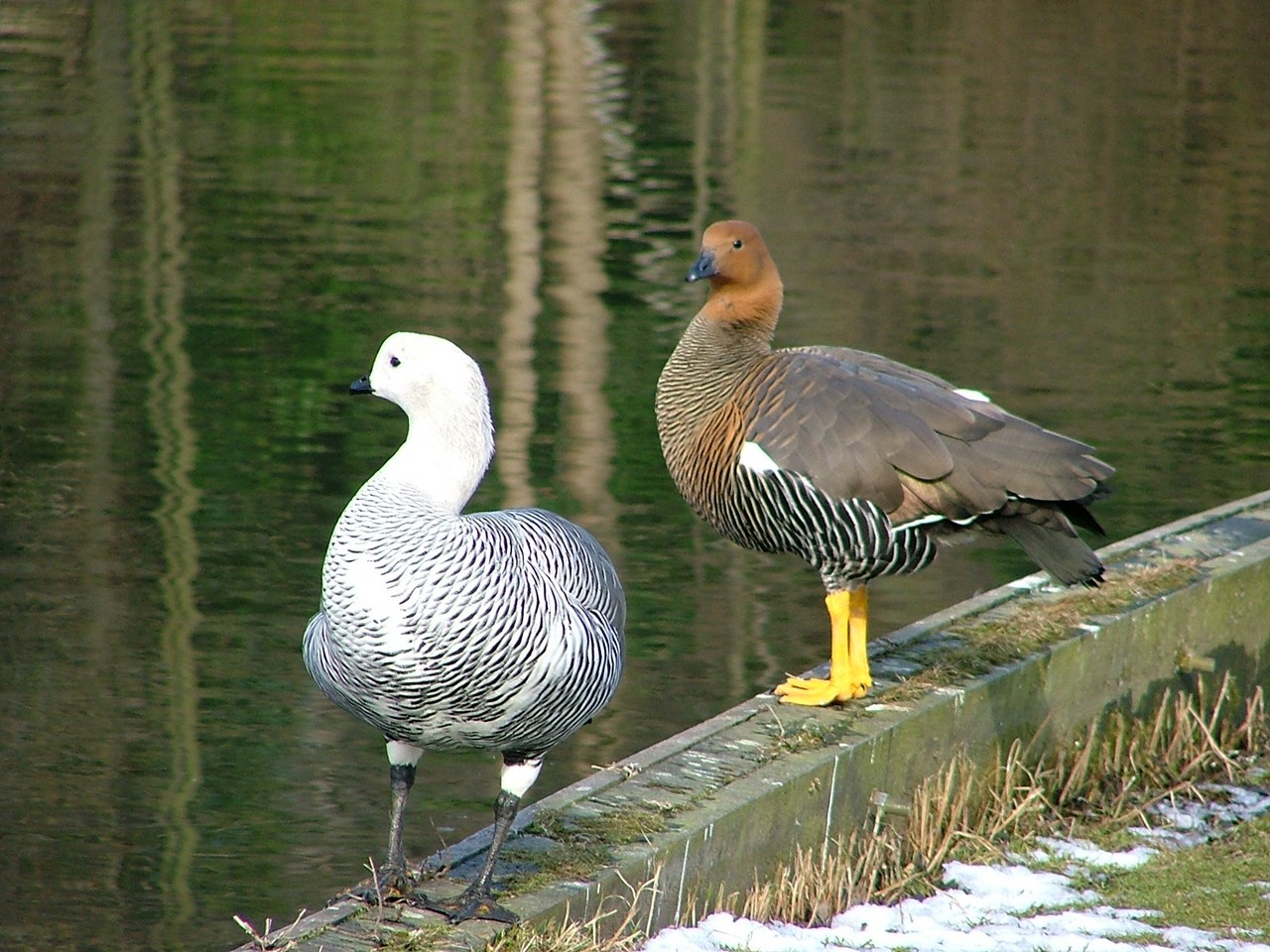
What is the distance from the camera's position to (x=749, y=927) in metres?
5.18

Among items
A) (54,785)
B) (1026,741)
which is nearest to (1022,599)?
(1026,741)

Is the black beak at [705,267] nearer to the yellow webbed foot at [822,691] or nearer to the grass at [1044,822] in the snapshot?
the yellow webbed foot at [822,691]

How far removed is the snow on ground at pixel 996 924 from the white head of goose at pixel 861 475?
2.43ft

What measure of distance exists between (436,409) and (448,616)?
527mm

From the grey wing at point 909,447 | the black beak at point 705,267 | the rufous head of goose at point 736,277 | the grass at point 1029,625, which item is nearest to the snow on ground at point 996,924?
the grass at point 1029,625

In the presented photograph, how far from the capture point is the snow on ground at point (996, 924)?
203 inches

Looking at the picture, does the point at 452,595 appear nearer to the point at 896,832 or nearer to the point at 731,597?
the point at 896,832

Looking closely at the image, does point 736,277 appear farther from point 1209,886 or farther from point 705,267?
point 1209,886

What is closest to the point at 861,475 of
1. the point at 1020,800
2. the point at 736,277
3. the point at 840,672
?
the point at 840,672

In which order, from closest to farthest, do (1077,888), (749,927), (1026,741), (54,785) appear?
1. (749,927)
2. (1077,888)
3. (1026,741)
4. (54,785)

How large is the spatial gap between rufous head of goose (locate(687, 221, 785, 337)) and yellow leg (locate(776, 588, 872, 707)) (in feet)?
3.42

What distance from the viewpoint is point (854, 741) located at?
5.77m

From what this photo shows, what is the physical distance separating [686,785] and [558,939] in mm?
935

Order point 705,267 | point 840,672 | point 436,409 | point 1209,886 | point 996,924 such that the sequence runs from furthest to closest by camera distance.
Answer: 1. point 705,267
2. point 840,672
3. point 1209,886
4. point 996,924
5. point 436,409
